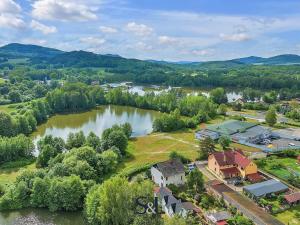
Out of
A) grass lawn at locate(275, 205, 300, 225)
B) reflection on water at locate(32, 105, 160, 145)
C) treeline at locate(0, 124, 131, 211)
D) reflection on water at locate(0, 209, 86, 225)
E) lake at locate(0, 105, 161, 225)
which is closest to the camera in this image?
grass lawn at locate(275, 205, 300, 225)

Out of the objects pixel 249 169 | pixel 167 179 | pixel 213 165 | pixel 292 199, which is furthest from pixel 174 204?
pixel 249 169

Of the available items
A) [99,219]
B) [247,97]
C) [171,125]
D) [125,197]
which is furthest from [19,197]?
[247,97]

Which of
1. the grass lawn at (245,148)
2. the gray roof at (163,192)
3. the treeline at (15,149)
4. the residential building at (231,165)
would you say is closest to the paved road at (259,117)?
the grass lawn at (245,148)

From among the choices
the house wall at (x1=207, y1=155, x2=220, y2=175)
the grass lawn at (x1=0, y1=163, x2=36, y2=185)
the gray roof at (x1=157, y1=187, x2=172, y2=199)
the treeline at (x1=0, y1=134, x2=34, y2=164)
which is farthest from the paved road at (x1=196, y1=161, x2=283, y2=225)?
the treeline at (x1=0, y1=134, x2=34, y2=164)

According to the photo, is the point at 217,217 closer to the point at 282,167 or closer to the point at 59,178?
the point at 59,178

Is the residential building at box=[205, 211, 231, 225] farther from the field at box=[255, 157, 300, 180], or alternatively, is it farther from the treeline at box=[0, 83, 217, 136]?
the treeline at box=[0, 83, 217, 136]

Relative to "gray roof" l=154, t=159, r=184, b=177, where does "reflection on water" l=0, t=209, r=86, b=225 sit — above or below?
below
